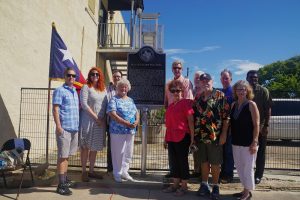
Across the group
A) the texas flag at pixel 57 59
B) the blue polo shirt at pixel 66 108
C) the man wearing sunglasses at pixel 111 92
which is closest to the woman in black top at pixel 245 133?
the man wearing sunglasses at pixel 111 92

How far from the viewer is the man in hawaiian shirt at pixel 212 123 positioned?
5.37m

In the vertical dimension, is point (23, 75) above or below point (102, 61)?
below

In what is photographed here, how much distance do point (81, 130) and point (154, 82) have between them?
1705 mm

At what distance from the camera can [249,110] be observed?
17.3 feet

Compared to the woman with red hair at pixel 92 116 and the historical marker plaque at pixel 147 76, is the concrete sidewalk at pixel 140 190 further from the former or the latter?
the historical marker plaque at pixel 147 76

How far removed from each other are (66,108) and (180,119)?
5.92ft

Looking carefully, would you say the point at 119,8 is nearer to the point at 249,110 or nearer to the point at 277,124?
the point at 277,124

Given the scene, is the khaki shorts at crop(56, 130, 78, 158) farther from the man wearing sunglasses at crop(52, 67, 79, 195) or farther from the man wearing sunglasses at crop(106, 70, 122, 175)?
the man wearing sunglasses at crop(106, 70, 122, 175)

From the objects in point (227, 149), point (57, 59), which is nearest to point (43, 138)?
point (57, 59)

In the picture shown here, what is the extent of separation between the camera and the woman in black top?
5.22 metres

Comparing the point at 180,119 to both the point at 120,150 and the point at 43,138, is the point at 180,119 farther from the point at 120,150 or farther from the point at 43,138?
the point at 43,138

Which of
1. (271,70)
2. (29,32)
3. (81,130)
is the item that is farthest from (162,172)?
(271,70)

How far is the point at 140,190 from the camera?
5.97m

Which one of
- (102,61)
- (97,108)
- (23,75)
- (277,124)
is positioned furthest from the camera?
(102,61)
